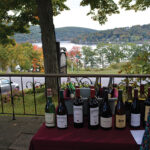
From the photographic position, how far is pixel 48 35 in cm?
736

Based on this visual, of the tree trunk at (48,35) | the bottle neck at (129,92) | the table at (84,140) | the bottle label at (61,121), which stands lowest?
the table at (84,140)

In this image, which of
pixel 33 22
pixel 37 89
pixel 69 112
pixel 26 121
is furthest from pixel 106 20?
pixel 69 112

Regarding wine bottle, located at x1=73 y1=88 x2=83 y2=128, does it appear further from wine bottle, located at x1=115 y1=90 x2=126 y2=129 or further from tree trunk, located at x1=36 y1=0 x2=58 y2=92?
tree trunk, located at x1=36 y1=0 x2=58 y2=92

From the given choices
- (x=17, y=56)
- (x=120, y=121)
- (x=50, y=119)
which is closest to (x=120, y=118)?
(x=120, y=121)

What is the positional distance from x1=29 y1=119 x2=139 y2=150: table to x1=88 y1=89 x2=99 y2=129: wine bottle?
1.9 inches

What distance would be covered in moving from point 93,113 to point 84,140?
0.74 feet

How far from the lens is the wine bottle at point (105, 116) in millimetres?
1512

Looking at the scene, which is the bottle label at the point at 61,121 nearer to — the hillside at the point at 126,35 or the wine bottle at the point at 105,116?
the wine bottle at the point at 105,116

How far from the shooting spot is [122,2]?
9750 millimetres

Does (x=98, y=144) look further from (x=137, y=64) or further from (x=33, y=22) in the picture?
(x=33, y=22)

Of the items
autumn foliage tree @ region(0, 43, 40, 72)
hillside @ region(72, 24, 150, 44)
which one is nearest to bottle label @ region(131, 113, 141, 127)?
hillside @ region(72, 24, 150, 44)

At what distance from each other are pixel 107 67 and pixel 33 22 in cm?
1254

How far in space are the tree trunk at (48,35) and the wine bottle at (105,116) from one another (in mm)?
5976

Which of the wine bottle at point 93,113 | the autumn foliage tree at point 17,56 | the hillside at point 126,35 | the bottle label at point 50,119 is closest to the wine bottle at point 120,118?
the wine bottle at point 93,113
